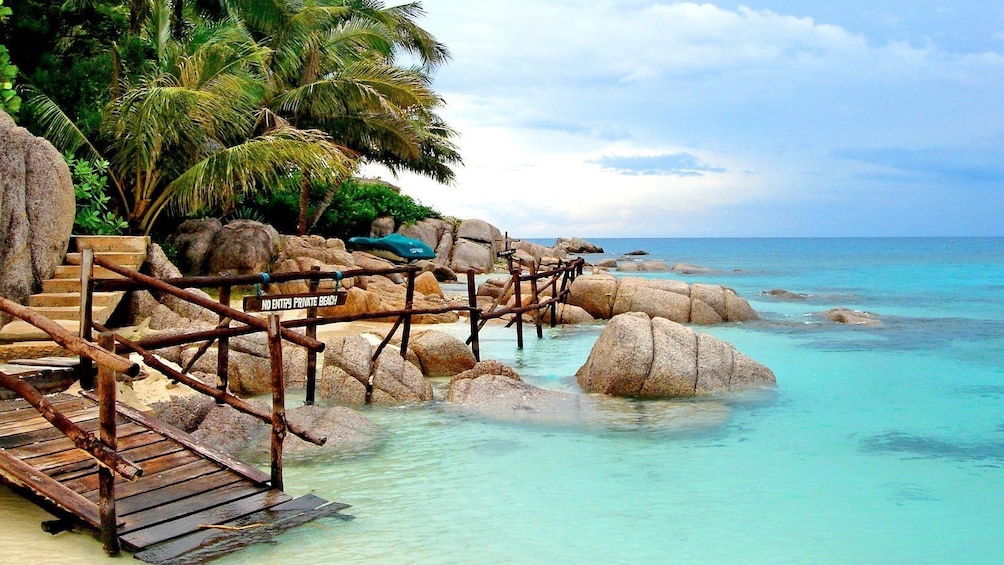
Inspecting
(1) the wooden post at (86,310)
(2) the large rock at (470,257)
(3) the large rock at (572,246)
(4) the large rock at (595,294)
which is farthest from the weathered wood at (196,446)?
(3) the large rock at (572,246)

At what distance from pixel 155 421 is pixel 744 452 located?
5993 millimetres

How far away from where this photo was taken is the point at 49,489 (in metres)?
5.11

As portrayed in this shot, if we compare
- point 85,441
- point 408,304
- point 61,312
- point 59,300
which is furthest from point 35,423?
point 59,300

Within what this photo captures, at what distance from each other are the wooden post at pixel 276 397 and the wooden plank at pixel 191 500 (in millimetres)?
183

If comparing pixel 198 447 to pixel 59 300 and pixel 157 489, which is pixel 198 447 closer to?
pixel 157 489

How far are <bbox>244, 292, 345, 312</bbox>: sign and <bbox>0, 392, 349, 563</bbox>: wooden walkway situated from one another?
1.60 meters

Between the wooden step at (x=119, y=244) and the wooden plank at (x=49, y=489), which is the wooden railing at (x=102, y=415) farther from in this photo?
the wooden step at (x=119, y=244)

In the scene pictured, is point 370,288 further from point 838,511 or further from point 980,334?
point 980,334

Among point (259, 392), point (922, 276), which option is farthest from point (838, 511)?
point (922, 276)

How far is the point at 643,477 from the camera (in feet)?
26.1

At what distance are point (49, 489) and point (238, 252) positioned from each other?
535 inches

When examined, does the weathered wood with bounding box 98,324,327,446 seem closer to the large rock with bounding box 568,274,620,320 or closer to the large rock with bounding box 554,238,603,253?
the large rock with bounding box 568,274,620,320

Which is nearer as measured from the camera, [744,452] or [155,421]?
[155,421]

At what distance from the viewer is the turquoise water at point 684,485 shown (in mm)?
6219
